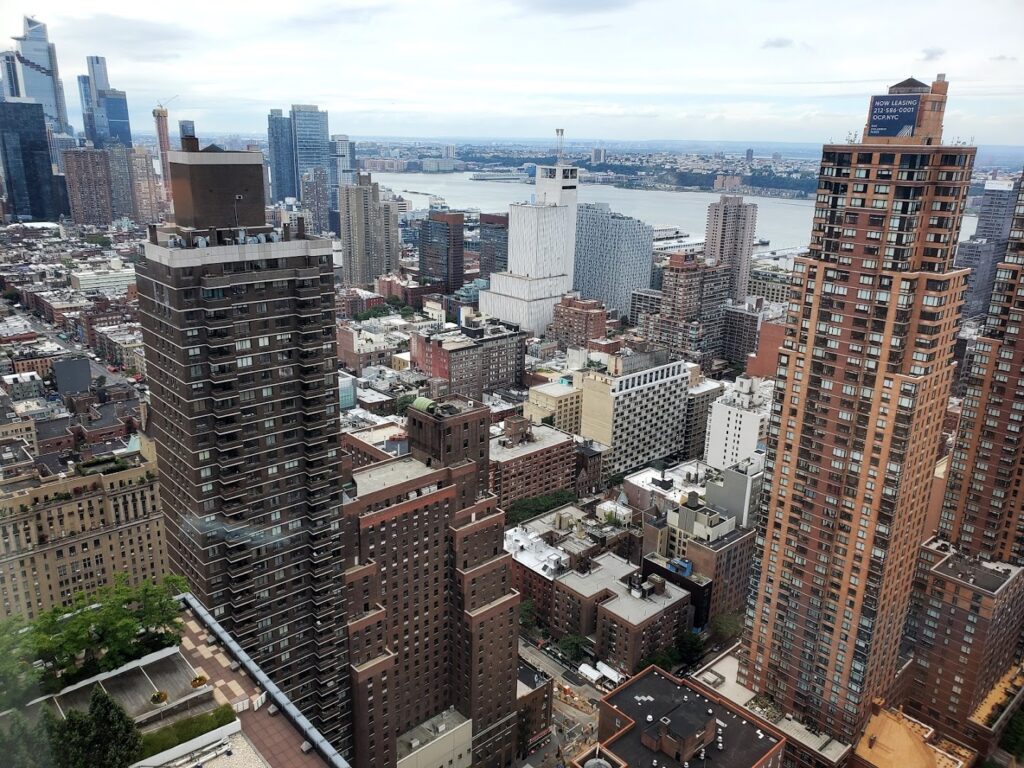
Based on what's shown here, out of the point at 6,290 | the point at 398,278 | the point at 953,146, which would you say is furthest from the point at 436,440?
the point at 398,278

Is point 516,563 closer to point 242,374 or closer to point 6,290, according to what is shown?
point 242,374

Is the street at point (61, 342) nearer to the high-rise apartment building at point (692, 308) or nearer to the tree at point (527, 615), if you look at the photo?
the tree at point (527, 615)

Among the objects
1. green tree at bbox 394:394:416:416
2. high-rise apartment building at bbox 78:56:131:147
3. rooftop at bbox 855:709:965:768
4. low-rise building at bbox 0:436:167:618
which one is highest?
high-rise apartment building at bbox 78:56:131:147

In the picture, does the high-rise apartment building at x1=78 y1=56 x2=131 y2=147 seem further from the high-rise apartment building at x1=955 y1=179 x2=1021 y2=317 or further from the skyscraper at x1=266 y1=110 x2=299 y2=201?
the high-rise apartment building at x1=955 y1=179 x2=1021 y2=317

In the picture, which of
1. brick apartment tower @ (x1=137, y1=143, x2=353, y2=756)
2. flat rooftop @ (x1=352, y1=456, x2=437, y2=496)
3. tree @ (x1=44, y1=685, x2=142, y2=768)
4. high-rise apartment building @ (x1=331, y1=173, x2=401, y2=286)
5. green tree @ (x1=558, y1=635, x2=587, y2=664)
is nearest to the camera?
tree @ (x1=44, y1=685, x2=142, y2=768)

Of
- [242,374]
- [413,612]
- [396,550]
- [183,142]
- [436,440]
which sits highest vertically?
[183,142]

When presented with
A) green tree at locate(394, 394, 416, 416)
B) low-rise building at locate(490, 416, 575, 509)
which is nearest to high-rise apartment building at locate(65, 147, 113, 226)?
green tree at locate(394, 394, 416, 416)

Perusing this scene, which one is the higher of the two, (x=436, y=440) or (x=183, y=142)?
(x=183, y=142)
